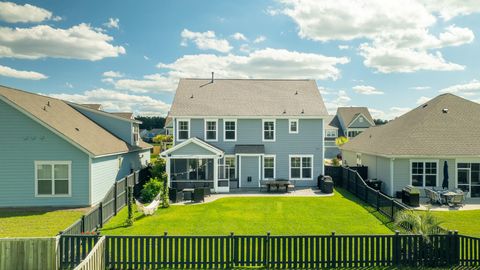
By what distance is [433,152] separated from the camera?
70.4 feet

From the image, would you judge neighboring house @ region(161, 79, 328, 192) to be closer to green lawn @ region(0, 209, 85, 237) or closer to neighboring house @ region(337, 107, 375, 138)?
green lawn @ region(0, 209, 85, 237)

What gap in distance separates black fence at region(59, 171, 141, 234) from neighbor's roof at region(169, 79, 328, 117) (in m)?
8.04

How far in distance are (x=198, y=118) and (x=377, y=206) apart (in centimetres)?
1504

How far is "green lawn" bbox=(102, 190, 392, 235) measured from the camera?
14.1 metres

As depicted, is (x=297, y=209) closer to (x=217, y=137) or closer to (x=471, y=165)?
(x=217, y=137)

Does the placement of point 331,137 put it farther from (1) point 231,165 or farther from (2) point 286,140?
(1) point 231,165

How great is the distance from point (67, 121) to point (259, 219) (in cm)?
1415

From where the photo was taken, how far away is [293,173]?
89.3 ft

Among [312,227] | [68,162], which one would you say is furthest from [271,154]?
[68,162]

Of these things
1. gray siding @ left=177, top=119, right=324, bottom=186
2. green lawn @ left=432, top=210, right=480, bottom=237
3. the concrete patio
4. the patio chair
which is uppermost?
gray siding @ left=177, top=119, right=324, bottom=186

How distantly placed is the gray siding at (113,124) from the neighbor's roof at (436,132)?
64.6 feet

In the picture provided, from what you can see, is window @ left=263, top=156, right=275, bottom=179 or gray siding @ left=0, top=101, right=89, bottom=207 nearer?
gray siding @ left=0, top=101, right=89, bottom=207

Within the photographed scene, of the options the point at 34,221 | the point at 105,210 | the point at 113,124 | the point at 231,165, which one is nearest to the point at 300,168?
the point at 231,165

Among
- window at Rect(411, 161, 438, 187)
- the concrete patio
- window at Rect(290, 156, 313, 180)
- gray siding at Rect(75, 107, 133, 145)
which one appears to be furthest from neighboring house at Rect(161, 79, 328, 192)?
window at Rect(411, 161, 438, 187)
